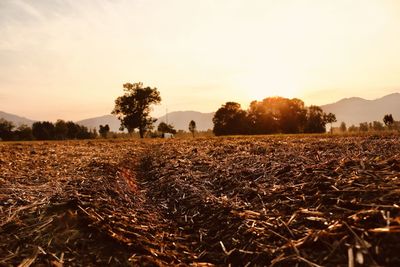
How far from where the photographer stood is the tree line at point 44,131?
319 feet

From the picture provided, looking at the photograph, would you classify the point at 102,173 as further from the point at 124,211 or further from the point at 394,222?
the point at 394,222

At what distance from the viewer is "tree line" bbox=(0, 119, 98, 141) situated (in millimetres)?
97312

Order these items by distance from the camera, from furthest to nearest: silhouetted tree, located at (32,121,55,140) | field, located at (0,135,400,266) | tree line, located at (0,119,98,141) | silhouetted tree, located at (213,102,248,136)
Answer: silhouetted tree, located at (32,121,55,140) < tree line, located at (0,119,98,141) < silhouetted tree, located at (213,102,248,136) < field, located at (0,135,400,266)

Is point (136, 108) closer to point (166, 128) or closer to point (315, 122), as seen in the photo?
point (166, 128)

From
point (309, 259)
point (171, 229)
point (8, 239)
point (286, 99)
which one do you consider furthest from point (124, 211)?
point (286, 99)

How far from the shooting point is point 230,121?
293 ft

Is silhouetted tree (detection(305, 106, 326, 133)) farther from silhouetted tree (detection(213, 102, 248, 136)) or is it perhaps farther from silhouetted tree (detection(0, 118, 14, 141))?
silhouetted tree (detection(0, 118, 14, 141))

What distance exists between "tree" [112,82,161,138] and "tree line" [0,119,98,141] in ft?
75.1

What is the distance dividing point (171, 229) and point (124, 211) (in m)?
1.25

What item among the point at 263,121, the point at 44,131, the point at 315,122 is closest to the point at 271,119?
the point at 263,121

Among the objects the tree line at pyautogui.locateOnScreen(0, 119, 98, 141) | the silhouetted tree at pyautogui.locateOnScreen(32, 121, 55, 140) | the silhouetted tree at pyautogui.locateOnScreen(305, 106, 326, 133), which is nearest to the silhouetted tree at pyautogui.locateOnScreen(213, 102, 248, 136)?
the silhouetted tree at pyautogui.locateOnScreen(305, 106, 326, 133)

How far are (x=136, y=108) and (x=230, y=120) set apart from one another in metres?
24.1

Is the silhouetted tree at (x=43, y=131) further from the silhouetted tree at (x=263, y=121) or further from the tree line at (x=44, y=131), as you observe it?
the silhouetted tree at (x=263, y=121)

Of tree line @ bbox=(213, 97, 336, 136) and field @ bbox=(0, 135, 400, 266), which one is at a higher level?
tree line @ bbox=(213, 97, 336, 136)
